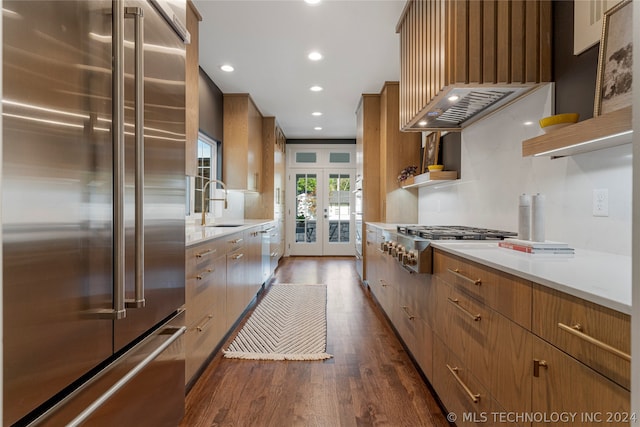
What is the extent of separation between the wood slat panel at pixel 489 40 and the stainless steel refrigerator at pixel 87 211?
Result: 1613mm

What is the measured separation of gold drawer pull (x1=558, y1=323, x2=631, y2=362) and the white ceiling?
8.51ft

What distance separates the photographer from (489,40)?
191cm

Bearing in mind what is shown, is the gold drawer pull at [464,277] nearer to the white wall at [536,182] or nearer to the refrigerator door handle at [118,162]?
the white wall at [536,182]

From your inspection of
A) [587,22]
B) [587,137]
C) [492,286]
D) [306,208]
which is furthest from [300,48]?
[306,208]

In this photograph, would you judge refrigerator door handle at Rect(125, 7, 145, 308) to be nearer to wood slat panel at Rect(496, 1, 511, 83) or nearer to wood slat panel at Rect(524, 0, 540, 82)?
wood slat panel at Rect(496, 1, 511, 83)

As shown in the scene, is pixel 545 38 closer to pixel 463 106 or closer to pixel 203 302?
pixel 463 106

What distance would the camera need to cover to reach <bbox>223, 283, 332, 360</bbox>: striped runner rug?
2533mm

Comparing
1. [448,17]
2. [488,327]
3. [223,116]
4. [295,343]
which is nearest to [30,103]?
[488,327]

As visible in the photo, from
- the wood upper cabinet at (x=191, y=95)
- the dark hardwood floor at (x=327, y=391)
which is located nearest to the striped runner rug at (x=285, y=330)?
the dark hardwood floor at (x=327, y=391)

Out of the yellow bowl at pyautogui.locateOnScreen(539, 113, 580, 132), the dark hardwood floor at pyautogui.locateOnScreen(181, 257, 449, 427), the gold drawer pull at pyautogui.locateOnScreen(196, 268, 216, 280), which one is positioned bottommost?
the dark hardwood floor at pyautogui.locateOnScreen(181, 257, 449, 427)

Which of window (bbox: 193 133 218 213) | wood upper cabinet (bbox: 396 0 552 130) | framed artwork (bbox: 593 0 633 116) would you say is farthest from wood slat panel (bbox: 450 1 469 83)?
window (bbox: 193 133 218 213)

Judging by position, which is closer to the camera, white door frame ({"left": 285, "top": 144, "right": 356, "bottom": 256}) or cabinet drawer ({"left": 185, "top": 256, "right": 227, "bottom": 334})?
cabinet drawer ({"left": 185, "top": 256, "right": 227, "bottom": 334})

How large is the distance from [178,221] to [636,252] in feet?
4.33

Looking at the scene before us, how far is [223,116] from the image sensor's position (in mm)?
4895
